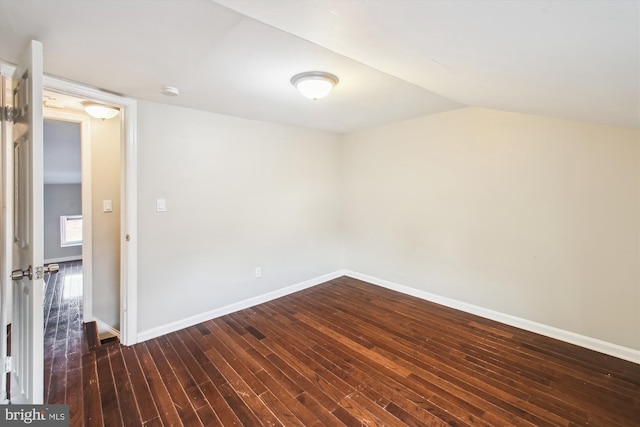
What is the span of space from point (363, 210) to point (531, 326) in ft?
7.34

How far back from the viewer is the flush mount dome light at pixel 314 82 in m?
1.94

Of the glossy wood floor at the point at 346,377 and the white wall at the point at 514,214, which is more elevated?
the white wall at the point at 514,214

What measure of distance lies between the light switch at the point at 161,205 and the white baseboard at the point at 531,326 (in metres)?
2.81

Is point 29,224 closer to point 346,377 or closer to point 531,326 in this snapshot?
point 346,377

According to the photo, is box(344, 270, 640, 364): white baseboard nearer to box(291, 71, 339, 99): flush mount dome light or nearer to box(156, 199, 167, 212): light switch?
box(291, 71, 339, 99): flush mount dome light

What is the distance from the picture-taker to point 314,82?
6.38ft

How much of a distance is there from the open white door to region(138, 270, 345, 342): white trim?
107 centimetres

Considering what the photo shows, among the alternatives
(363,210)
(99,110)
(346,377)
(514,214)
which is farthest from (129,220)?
(514,214)

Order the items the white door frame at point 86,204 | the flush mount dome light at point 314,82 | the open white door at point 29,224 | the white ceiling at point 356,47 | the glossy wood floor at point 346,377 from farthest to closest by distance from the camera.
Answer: the white door frame at point 86,204
the flush mount dome light at point 314,82
the glossy wood floor at point 346,377
the open white door at point 29,224
the white ceiling at point 356,47

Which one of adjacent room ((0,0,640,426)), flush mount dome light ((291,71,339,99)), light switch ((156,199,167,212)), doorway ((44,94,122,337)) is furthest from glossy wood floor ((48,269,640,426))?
flush mount dome light ((291,71,339,99))

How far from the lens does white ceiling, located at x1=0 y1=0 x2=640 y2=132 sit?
2.82ft

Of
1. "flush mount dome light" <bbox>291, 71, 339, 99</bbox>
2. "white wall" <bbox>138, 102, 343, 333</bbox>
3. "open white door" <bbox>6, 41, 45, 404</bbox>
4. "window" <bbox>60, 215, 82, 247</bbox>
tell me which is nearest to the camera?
"open white door" <bbox>6, 41, 45, 404</bbox>

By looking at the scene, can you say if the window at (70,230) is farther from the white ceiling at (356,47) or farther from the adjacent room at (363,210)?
the white ceiling at (356,47)

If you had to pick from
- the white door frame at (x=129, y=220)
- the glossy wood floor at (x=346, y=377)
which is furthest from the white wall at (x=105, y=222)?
the white door frame at (x=129, y=220)
